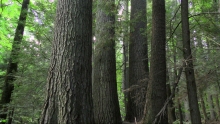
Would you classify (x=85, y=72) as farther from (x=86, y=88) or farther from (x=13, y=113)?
(x=13, y=113)

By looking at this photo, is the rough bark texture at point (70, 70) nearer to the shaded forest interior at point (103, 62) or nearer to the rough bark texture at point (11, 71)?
the shaded forest interior at point (103, 62)

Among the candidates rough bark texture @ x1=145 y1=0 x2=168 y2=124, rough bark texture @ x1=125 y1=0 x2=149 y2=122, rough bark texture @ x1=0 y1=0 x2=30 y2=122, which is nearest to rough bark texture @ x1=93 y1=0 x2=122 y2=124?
rough bark texture @ x1=125 y1=0 x2=149 y2=122

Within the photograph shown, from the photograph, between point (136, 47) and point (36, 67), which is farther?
point (36, 67)

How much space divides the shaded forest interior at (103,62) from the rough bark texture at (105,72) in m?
0.03

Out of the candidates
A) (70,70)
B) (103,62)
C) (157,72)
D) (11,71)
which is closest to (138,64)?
(103,62)

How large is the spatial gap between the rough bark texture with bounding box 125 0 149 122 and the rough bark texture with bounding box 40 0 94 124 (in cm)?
256

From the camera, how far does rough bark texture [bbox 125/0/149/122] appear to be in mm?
5496

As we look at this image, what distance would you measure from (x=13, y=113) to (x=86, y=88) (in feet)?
19.7

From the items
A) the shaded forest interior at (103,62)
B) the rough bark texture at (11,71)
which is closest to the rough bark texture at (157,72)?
the shaded forest interior at (103,62)

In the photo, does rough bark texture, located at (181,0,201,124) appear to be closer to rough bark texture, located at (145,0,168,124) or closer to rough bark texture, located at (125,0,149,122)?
rough bark texture, located at (145,0,168,124)

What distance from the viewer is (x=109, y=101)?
482cm

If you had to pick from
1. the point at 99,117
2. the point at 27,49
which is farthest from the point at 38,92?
the point at 99,117

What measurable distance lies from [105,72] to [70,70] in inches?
86.4

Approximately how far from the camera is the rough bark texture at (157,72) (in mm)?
3486
